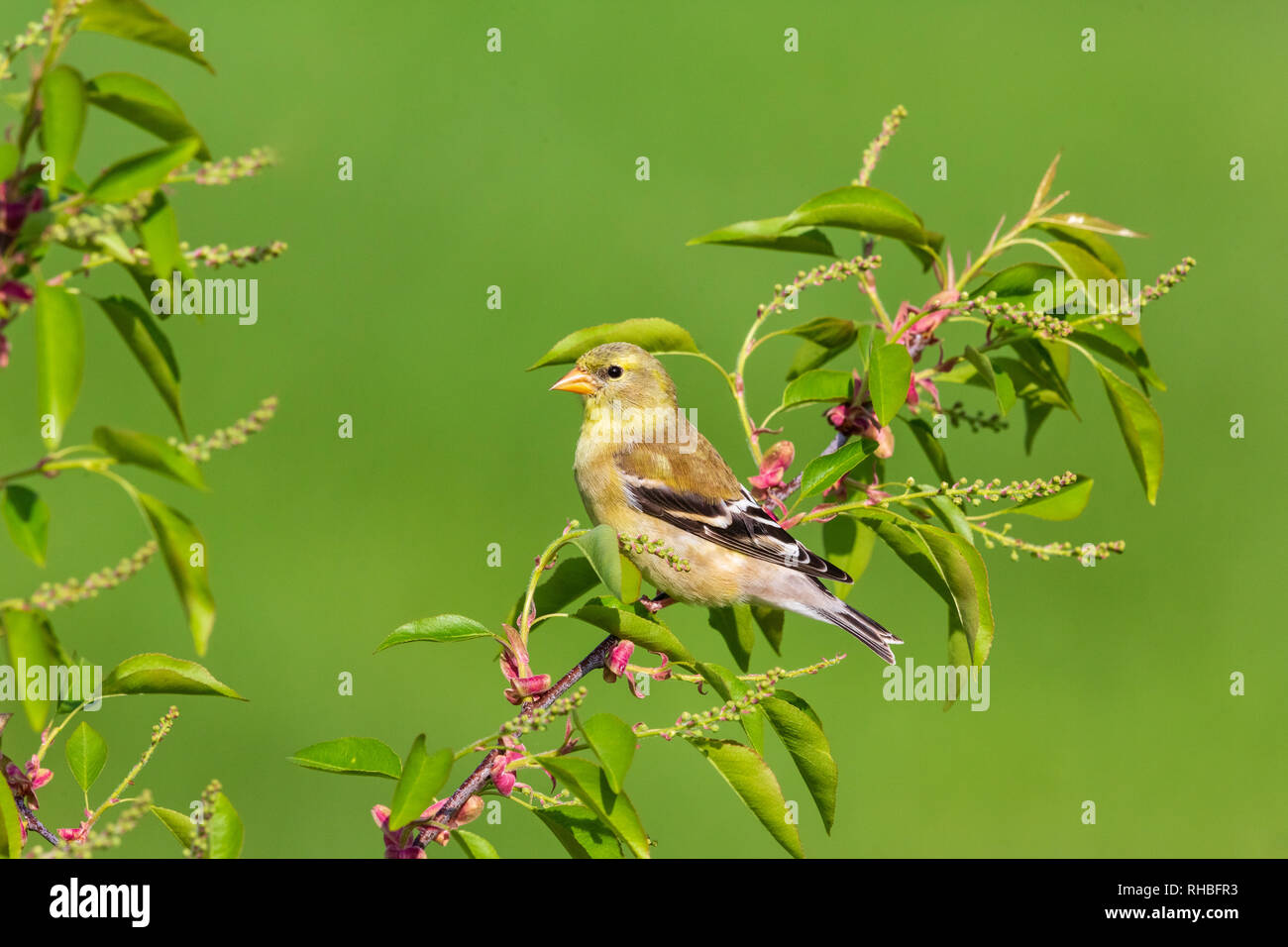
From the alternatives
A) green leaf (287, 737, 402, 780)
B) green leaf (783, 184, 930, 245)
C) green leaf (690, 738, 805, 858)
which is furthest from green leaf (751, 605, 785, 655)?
green leaf (287, 737, 402, 780)

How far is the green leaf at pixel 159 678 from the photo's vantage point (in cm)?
204

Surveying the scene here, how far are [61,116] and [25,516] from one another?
50cm

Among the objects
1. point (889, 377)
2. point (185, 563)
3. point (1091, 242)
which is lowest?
point (185, 563)

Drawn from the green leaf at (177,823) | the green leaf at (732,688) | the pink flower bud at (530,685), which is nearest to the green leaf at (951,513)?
the green leaf at (732,688)

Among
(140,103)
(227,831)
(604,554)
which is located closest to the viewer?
(140,103)

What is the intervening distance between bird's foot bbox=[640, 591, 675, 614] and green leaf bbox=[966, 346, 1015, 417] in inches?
46.9

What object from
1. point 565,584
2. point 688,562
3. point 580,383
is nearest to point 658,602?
point 688,562

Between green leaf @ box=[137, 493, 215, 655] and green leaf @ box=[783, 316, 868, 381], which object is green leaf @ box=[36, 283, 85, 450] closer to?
green leaf @ box=[137, 493, 215, 655]

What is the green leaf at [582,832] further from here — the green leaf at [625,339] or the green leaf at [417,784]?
the green leaf at [625,339]

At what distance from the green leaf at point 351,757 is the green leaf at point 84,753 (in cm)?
40

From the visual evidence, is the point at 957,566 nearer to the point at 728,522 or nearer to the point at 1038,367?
the point at 1038,367

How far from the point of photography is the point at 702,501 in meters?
3.85

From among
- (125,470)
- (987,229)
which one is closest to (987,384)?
(125,470)

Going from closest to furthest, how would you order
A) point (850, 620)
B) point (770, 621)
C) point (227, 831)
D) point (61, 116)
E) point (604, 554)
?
point (61, 116) → point (227, 831) → point (604, 554) → point (770, 621) → point (850, 620)
